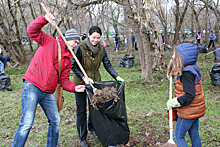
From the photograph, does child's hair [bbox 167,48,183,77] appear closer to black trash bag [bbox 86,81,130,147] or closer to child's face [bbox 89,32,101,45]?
black trash bag [bbox 86,81,130,147]

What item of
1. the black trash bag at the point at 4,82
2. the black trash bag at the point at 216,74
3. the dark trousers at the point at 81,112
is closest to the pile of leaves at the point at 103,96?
the dark trousers at the point at 81,112

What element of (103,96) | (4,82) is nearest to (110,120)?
(103,96)

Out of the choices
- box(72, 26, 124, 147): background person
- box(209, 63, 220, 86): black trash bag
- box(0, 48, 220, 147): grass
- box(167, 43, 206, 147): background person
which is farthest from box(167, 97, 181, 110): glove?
box(209, 63, 220, 86): black trash bag

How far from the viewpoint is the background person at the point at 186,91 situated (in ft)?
6.94

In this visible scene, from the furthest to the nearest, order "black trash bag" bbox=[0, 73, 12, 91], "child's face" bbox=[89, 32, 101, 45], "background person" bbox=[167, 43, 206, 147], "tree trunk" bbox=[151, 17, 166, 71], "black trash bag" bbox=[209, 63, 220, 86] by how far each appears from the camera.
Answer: "tree trunk" bbox=[151, 17, 166, 71] < "black trash bag" bbox=[0, 73, 12, 91] < "black trash bag" bbox=[209, 63, 220, 86] < "child's face" bbox=[89, 32, 101, 45] < "background person" bbox=[167, 43, 206, 147]

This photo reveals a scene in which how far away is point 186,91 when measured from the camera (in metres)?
2.11

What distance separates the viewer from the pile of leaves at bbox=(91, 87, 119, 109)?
Result: 2760 millimetres

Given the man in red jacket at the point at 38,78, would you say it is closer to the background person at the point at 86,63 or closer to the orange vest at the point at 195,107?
the background person at the point at 86,63

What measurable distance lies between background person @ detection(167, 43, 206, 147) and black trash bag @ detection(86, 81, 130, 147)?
0.81 meters

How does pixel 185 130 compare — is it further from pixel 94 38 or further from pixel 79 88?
pixel 94 38

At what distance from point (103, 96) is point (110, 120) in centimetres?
39

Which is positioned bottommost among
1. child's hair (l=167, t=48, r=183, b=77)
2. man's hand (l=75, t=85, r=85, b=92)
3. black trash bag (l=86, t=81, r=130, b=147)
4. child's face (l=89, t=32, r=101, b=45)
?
black trash bag (l=86, t=81, r=130, b=147)

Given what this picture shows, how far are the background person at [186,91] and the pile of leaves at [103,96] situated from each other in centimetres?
89

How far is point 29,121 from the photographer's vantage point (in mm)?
2312
